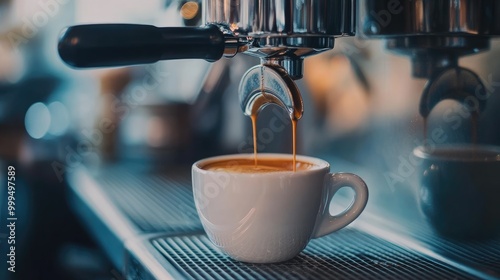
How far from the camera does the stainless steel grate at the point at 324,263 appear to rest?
0.51m

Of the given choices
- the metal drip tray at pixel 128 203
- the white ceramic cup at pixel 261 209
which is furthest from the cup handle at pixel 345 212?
the metal drip tray at pixel 128 203

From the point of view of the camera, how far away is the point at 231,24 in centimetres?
51

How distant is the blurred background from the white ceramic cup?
148 mm

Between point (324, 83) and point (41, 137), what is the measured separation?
0.52 metres

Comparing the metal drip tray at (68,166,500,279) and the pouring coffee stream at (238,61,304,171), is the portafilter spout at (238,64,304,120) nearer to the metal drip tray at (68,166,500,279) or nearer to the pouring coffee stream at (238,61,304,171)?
the pouring coffee stream at (238,61,304,171)

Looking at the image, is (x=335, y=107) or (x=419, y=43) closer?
(x=419, y=43)

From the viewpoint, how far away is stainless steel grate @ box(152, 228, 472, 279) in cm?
51

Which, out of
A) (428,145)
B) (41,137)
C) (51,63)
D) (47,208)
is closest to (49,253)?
(47,208)

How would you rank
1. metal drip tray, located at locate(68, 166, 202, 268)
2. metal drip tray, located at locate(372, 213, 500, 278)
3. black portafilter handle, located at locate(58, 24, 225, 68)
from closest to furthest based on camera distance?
black portafilter handle, located at locate(58, 24, 225, 68) → metal drip tray, located at locate(372, 213, 500, 278) → metal drip tray, located at locate(68, 166, 202, 268)

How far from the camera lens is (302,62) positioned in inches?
21.2

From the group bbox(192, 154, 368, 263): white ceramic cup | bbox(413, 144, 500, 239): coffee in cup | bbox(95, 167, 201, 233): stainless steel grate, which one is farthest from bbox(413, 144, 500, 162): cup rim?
bbox(95, 167, 201, 233): stainless steel grate

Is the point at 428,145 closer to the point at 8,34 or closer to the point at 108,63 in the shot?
the point at 108,63

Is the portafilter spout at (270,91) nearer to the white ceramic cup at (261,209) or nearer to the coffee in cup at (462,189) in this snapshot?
the white ceramic cup at (261,209)

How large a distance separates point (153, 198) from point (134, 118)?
0.22 metres
